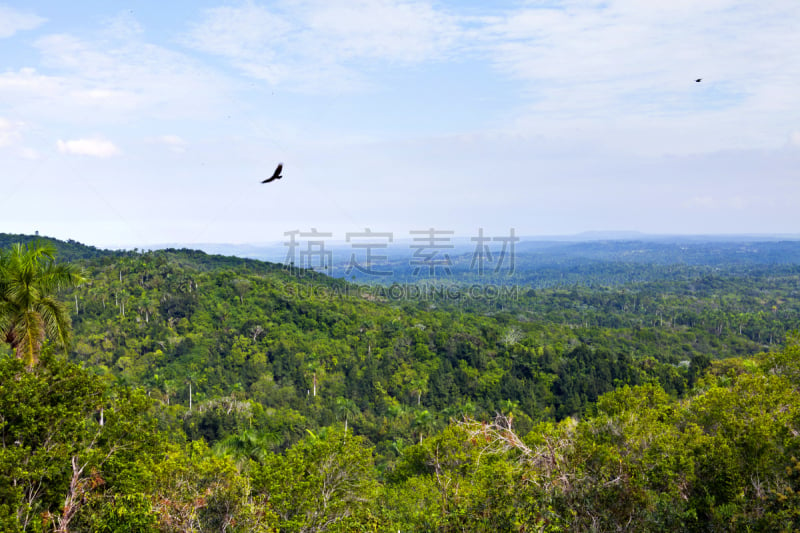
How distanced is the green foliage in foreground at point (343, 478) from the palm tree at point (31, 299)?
46 centimetres

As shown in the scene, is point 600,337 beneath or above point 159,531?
beneath

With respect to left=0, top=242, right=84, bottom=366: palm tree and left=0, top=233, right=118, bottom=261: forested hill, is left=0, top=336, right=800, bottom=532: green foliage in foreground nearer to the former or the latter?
left=0, top=242, right=84, bottom=366: palm tree

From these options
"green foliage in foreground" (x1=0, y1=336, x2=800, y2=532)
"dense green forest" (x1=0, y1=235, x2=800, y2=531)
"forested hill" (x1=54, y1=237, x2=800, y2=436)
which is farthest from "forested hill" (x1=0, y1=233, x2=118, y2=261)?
"green foliage in foreground" (x1=0, y1=336, x2=800, y2=532)

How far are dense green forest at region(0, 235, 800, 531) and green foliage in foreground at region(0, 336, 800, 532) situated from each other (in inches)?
2.2

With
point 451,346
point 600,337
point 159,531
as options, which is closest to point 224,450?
point 159,531

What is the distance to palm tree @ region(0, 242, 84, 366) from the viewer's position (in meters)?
9.94

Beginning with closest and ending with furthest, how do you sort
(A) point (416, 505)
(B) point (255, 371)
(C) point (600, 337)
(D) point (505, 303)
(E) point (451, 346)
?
(A) point (416, 505) < (B) point (255, 371) < (E) point (451, 346) < (C) point (600, 337) < (D) point (505, 303)

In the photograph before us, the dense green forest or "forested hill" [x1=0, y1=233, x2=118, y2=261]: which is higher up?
"forested hill" [x1=0, y1=233, x2=118, y2=261]

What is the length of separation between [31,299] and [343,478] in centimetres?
888

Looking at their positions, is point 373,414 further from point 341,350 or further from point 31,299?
point 31,299

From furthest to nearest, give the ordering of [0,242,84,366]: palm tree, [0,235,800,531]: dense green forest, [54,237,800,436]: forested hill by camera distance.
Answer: [54,237,800,436]: forested hill < [0,235,800,531]: dense green forest < [0,242,84,366]: palm tree

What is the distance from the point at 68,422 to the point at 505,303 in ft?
489

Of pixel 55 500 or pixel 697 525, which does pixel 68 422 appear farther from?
pixel 697 525

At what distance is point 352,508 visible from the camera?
14422mm
